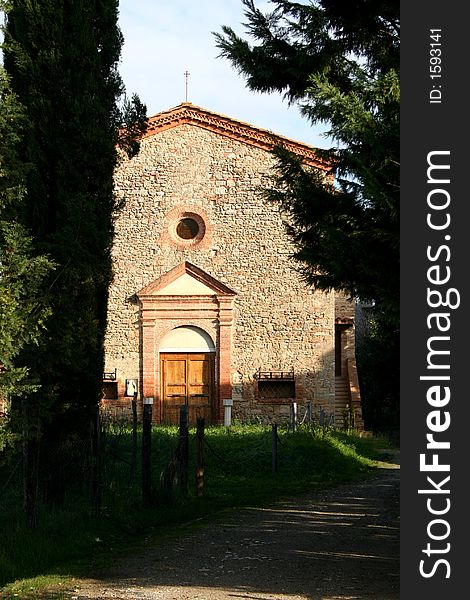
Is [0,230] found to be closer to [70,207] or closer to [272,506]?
[70,207]

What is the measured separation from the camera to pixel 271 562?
27.4ft

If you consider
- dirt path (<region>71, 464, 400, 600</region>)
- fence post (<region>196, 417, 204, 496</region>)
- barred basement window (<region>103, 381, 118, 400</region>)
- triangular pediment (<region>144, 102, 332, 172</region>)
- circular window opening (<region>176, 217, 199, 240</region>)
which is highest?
triangular pediment (<region>144, 102, 332, 172</region>)

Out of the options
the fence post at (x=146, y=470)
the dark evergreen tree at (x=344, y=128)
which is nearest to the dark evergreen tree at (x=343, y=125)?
the dark evergreen tree at (x=344, y=128)

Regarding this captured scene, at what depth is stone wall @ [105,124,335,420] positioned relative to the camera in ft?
80.1

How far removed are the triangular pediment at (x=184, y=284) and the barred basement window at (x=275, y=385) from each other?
8.00 ft

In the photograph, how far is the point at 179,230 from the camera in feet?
82.3

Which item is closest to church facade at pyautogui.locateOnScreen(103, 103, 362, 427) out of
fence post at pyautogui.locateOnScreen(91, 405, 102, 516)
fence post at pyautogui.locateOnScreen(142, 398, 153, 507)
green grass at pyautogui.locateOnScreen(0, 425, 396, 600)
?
green grass at pyautogui.locateOnScreen(0, 425, 396, 600)

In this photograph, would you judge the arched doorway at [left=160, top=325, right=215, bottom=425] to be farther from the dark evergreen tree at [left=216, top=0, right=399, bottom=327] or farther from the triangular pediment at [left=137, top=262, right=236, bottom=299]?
the dark evergreen tree at [left=216, top=0, right=399, bottom=327]

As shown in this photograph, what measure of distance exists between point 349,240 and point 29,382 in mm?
3319

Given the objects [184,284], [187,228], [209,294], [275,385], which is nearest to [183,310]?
[184,284]

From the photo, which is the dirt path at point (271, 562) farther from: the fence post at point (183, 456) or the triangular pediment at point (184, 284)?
the triangular pediment at point (184, 284)

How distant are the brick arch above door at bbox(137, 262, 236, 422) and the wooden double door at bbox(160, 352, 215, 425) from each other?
0.23 metres

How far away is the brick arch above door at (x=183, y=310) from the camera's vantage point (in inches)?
963

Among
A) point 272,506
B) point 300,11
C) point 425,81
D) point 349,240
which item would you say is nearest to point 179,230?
point 272,506
